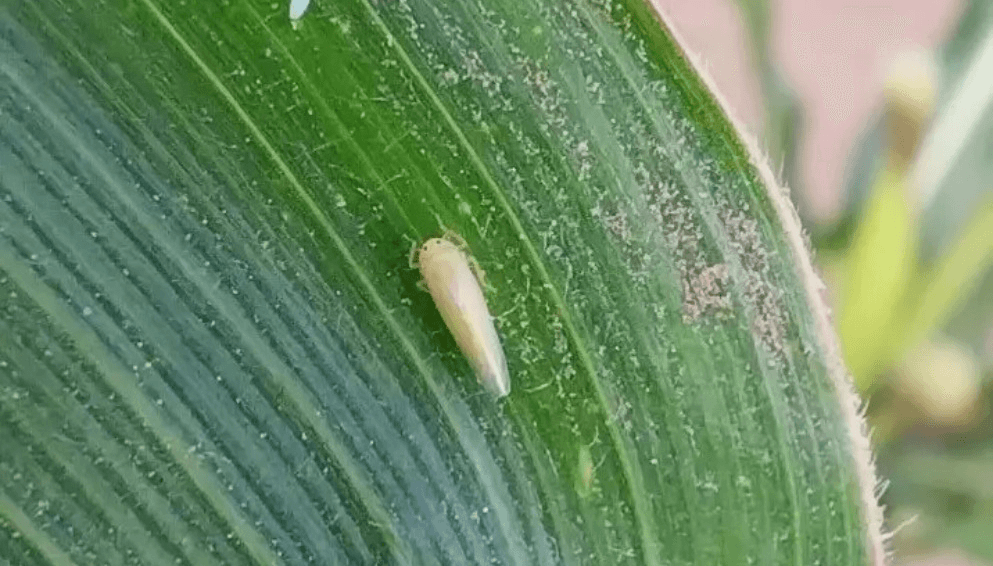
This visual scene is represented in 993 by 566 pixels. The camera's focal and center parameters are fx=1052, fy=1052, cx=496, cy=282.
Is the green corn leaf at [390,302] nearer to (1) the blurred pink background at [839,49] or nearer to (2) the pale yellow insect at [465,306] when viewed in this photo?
(2) the pale yellow insect at [465,306]

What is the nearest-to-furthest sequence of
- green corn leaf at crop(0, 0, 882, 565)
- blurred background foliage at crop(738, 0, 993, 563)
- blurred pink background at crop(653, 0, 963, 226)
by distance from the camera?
green corn leaf at crop(0, 0, 882, 565) → blurred background foliage at crop(738, 0, 993, 563) → blurred pink background at crop(653, 0, 963, 226)

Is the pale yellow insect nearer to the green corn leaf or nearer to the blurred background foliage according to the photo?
the green corn leaf

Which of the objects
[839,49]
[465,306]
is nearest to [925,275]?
[839,49]

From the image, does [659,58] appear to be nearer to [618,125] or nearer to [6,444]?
[618,125]

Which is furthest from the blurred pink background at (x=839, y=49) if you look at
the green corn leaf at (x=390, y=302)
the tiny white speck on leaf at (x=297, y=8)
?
the tiny white speck on leaf at (x=297, y=8)

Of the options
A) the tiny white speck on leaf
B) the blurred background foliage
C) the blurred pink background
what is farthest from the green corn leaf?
the blurred pink background

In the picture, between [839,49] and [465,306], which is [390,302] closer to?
[465,306]
